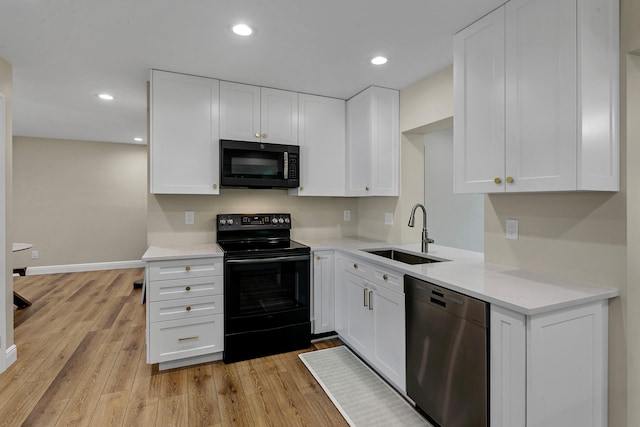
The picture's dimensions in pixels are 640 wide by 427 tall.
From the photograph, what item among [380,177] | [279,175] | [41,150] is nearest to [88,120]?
[41,150]

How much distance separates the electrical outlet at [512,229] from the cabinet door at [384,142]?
124cm

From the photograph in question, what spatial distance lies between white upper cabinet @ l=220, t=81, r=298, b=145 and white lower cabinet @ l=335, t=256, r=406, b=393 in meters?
1.33

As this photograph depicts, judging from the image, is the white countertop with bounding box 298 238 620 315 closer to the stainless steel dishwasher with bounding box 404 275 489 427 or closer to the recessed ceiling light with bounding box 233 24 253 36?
the stainless steel dishwasher with bounding box 404 275 489 427

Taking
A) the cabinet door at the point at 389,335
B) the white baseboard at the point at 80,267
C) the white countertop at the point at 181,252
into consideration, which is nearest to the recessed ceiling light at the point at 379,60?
the cabinet door at the point at 389,335

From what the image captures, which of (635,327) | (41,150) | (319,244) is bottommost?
(635,327)

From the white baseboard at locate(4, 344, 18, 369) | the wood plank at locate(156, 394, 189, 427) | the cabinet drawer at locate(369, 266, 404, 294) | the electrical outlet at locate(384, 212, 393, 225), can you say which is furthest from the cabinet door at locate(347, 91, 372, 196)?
the white baseboard at locate(4, 344, 18, 369)

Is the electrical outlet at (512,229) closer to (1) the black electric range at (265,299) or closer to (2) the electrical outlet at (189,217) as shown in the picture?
(1) the black electric range at (265,299)

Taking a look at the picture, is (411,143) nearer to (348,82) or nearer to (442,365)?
(348,82)

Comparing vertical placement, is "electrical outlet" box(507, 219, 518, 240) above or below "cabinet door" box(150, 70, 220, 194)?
below

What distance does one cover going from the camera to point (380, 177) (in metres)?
3.16

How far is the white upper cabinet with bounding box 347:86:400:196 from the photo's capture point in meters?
3.13

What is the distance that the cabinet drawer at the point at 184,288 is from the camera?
8.05 feet

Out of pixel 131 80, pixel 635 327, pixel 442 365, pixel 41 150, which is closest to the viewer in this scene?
pixel 635 327

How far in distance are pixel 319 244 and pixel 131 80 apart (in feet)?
7.45
